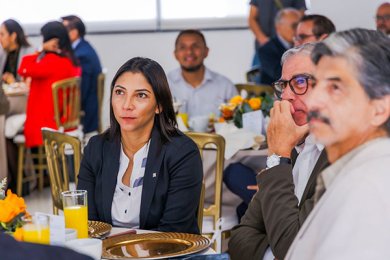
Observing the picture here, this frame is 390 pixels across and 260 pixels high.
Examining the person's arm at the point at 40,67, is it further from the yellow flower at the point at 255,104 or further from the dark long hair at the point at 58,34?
the yellow flower at the point at 255,104

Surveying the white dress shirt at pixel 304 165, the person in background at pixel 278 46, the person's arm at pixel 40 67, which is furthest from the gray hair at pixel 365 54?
the person's arm at pixel 40 67

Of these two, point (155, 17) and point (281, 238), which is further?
point (155, 17)

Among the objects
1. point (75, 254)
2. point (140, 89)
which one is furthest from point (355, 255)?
point (140, 89)

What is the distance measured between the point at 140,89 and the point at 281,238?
3.12ft

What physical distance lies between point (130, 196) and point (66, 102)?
12.8 feet

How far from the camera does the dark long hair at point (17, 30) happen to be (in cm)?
766

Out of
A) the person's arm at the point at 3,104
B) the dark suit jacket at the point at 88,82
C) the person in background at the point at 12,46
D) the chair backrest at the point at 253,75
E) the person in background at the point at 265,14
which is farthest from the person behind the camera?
the dark suit jacket at the point at 88,82

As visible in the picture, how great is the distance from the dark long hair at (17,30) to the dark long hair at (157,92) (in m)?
5.00

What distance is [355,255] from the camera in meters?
1.37

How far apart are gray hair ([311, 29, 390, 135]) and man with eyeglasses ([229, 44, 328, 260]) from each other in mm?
435

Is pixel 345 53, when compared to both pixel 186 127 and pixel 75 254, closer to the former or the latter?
pixel 75 254

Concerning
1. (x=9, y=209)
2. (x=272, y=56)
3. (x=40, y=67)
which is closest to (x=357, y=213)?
(x=9, y=209)

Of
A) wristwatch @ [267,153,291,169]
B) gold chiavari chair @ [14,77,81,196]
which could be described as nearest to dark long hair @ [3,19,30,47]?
gold chiavari chair @ [14,77,81,196]

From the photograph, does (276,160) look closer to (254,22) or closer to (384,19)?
(384,19)
